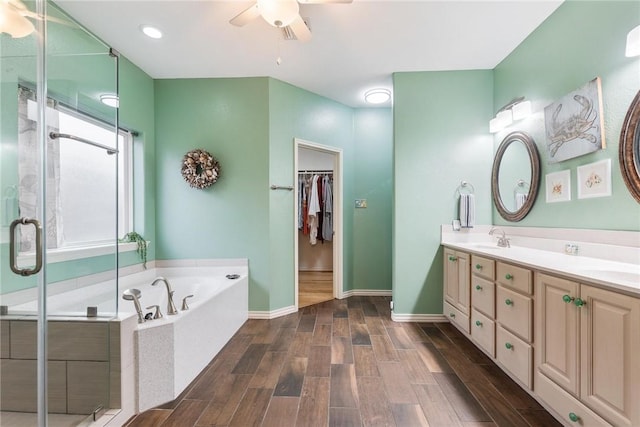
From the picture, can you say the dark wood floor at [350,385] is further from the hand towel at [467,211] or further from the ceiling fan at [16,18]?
the ceiling fan at [16,18]

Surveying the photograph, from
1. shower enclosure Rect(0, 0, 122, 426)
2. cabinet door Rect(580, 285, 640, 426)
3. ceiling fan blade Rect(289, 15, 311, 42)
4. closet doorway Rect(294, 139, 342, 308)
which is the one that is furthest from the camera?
closet doorway Rect(294, 139, 342, 308)

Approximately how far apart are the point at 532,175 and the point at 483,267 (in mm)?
A: 951

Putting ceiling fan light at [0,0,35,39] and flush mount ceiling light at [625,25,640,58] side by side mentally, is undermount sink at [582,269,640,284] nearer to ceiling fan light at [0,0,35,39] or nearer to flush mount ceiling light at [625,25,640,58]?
flush mount ceiling light at [625,25,640,58]

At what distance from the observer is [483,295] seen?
2156mm

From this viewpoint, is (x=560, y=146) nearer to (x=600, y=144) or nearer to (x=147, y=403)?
(x=600, y=144)

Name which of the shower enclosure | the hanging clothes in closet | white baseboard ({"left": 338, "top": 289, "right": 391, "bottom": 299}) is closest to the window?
the shower enclosure

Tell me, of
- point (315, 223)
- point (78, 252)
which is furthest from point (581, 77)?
point (315, 223)

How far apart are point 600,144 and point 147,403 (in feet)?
10.5

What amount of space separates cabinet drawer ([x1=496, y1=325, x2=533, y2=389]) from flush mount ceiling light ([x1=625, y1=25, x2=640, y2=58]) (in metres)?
1.73

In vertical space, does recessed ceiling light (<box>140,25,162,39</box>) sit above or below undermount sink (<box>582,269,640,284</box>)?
above

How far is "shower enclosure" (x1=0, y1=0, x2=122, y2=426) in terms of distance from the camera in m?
1.36

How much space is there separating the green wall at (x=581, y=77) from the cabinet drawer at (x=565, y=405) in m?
1.00

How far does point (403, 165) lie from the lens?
9.88ft

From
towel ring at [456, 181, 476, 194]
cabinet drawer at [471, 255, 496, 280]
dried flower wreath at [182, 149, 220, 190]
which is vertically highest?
dried flower wreath at [182, 149, 220, 190]
